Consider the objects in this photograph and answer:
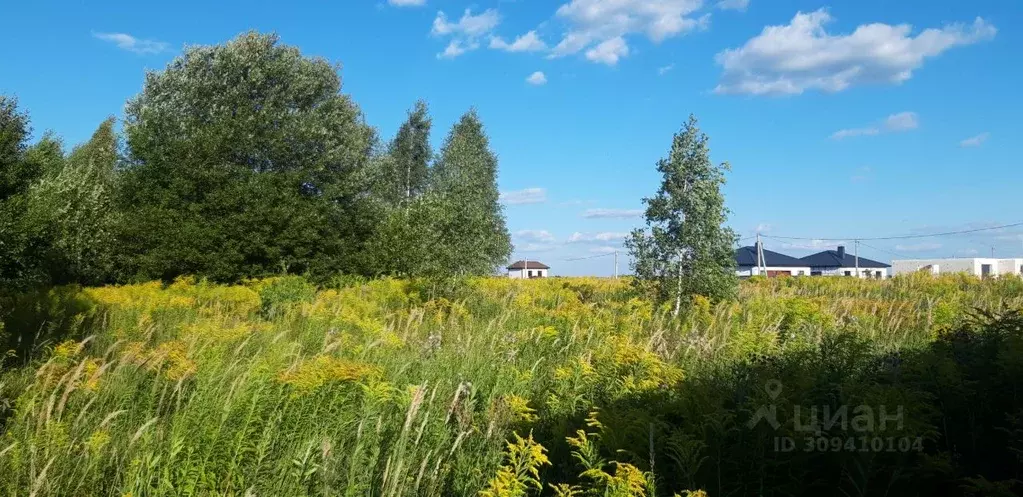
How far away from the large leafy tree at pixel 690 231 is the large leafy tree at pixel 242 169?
48.9 feet

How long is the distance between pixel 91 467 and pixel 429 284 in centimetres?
1010

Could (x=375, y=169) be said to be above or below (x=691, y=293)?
above

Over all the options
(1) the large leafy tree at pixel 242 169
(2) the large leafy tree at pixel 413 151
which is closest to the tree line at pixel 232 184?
(1) the large leafy tree at pixel 242 169

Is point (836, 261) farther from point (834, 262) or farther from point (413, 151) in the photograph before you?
point (413, 151)

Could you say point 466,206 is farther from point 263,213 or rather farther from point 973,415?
point 973,415

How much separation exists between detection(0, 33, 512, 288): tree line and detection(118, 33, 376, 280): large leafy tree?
1.9 inches

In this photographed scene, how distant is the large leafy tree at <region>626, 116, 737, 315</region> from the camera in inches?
442

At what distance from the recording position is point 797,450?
11.0 feet

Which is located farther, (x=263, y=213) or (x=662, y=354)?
(x=263, y=213)

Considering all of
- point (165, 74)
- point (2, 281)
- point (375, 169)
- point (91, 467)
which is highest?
point (165, 74)

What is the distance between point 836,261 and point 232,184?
64.1 metres

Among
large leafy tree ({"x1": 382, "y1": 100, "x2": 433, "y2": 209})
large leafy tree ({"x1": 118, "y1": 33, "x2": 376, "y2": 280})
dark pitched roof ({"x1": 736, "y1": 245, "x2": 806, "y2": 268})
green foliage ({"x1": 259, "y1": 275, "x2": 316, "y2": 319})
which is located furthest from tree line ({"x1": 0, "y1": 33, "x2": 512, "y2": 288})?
dark pitched roof ({"x1": 736, "y1": 245, "x2": 806, "y2": 268})

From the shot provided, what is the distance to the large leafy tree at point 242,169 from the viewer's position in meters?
22.7

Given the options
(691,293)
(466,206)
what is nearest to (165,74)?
(466,206)
